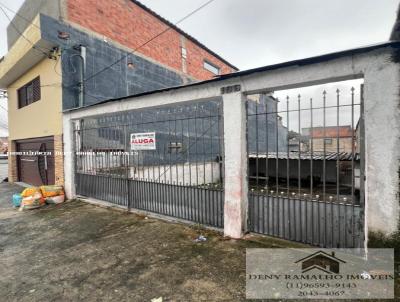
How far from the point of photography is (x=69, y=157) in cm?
802

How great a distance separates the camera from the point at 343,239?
11.6 ft

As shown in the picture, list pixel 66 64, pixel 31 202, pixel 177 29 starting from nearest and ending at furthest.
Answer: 1. pixel 31 202
2. pixel 66 64
3. pixel 177 29

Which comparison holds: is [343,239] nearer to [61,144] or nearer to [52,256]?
[52,256]

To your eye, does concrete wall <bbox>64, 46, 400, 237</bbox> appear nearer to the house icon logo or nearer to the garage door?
the house icon logo

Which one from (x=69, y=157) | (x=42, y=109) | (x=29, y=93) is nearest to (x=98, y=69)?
(x=42, y=109)

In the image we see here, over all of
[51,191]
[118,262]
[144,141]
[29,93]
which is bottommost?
[118,262]

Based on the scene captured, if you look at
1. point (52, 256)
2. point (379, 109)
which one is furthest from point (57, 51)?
point (379, 109)

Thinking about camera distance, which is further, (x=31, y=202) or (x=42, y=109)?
(x=42, y=109)

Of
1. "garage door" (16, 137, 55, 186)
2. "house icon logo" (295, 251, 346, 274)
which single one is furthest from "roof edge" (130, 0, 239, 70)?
"house icon logo" (295, 251, 346, 274)

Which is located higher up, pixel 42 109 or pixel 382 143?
pixel 42 109

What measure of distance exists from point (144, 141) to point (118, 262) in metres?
3.06

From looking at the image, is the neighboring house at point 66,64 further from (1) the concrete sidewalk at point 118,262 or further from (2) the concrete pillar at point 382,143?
(2) the concrete pillar at point 382,143

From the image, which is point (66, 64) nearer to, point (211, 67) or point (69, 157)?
point (69, 157)

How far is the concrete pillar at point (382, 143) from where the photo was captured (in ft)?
9.71
